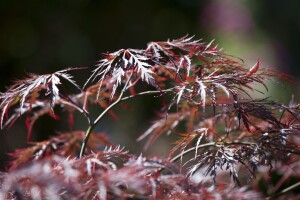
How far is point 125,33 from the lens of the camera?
17.4ft

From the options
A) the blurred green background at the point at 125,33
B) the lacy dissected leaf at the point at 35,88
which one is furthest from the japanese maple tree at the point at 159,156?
the blurred green background at the point at 125,33

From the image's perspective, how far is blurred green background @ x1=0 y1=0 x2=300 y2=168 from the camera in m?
4.79

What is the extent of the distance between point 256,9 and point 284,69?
0.77 metres

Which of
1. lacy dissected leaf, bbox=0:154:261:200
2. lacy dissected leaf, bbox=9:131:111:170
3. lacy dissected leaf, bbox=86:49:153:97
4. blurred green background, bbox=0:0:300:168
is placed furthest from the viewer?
blurred green background, bbox=0:0:300:168

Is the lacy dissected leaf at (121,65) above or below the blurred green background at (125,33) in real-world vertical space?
above

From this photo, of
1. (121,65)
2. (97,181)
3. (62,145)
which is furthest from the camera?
(62,145)

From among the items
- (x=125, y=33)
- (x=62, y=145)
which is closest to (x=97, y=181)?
(x=62, y=145)

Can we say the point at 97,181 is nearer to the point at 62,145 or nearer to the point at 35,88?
the point at 35,88

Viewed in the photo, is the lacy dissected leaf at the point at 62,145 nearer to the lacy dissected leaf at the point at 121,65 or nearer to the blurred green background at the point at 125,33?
the lacy dissected leaf at the point at 121,65

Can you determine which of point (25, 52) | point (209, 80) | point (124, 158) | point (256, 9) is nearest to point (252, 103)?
point (209, 80)

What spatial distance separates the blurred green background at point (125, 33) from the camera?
479 centimetres

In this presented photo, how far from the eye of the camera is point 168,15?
544 cm

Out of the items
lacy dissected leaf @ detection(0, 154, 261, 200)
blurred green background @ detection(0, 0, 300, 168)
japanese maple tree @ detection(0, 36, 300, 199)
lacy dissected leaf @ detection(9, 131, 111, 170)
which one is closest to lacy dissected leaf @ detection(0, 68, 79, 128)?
japanese maple tree @ detection(0, 36, 300, 199)

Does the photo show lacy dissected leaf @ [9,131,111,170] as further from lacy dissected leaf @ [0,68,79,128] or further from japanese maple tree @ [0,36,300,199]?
lacy dissected leaf @ [0,68,79,128]
